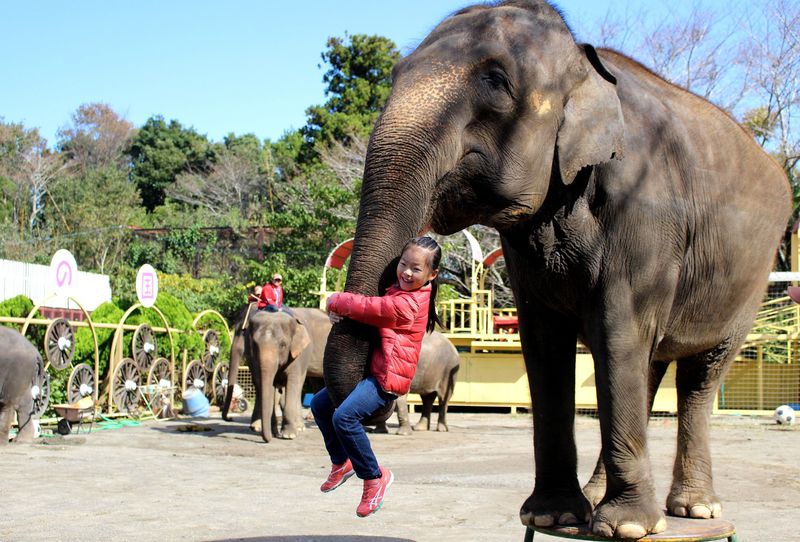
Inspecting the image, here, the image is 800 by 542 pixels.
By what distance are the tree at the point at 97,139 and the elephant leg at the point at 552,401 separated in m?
48.3

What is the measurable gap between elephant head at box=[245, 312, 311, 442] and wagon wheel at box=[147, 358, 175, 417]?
10.6 ft

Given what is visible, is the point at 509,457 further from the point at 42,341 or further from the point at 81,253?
the point at 81,253

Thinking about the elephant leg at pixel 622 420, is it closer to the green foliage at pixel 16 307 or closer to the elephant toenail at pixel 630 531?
the elephant toenail at pixel 630 531

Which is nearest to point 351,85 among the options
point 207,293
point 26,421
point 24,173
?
point 207,293

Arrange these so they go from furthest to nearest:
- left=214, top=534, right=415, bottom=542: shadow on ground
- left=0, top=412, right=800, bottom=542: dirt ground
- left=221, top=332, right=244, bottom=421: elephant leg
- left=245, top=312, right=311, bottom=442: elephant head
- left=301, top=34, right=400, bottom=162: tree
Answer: left=301, top=34, right=400, bottom=162: tree
left=221, top=332, right=244, bottom=421: elephant leg
left=245, top=312, right=311, bottom=442: elephant head
left=0, top=412, right=800, bottom=542: dirt ground
left=214, top=534, right=415, bottom=542: shadow on ground

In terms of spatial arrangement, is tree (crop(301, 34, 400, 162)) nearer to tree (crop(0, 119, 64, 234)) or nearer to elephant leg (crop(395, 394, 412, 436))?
tree (crop(0, 119, 64, 234))

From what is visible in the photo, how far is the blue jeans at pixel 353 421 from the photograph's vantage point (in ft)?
12.3

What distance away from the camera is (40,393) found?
1462 cm

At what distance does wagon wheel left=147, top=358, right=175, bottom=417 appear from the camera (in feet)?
63.7

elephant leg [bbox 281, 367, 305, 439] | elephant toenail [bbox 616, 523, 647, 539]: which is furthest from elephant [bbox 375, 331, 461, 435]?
elephant toenail [bbox 616, 523, 647, 539]

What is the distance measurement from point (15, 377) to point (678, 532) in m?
10.5

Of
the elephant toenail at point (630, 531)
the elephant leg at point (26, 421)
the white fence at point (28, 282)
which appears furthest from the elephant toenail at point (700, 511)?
the white fence at point (28, 282)

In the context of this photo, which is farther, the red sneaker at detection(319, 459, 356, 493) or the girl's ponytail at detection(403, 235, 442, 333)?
the red sneaker at detection(319, 459, 356, 493)

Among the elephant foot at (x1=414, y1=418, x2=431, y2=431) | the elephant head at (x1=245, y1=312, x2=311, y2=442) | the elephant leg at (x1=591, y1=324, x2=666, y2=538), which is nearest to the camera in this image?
the elephant leg at (x1=591, y1=324, x2=666, y2=538)
